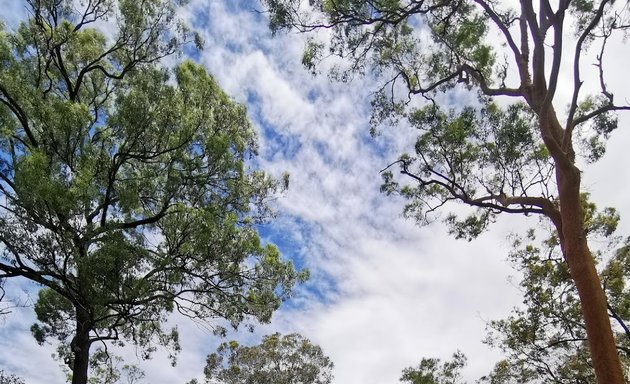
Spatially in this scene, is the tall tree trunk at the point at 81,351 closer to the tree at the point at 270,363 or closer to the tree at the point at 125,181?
the tree at the point at 125,181

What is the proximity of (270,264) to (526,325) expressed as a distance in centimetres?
756

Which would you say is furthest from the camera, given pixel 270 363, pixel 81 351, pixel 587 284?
pixel 270 363

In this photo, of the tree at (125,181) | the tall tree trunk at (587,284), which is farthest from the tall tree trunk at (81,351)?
the tall tree trunk at (587,284)

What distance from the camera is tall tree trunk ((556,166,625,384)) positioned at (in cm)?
571

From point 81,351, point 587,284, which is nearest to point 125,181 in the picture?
point 81,351

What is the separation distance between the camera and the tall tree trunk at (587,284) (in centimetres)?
571

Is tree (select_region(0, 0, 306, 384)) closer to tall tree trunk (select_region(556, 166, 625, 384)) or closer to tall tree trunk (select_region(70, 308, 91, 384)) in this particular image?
tall tree trunk (select_region(70, 308, 91, 384))

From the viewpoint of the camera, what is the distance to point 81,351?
10125 mm

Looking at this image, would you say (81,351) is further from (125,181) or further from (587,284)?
(587,284)

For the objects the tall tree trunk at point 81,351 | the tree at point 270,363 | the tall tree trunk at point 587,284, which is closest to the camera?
the tall tree trunk at point 587,284

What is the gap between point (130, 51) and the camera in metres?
10.7

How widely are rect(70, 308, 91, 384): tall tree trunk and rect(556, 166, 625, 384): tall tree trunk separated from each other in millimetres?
8906

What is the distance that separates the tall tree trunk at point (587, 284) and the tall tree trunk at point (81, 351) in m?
8.91

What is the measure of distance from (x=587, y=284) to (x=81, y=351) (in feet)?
31.3
